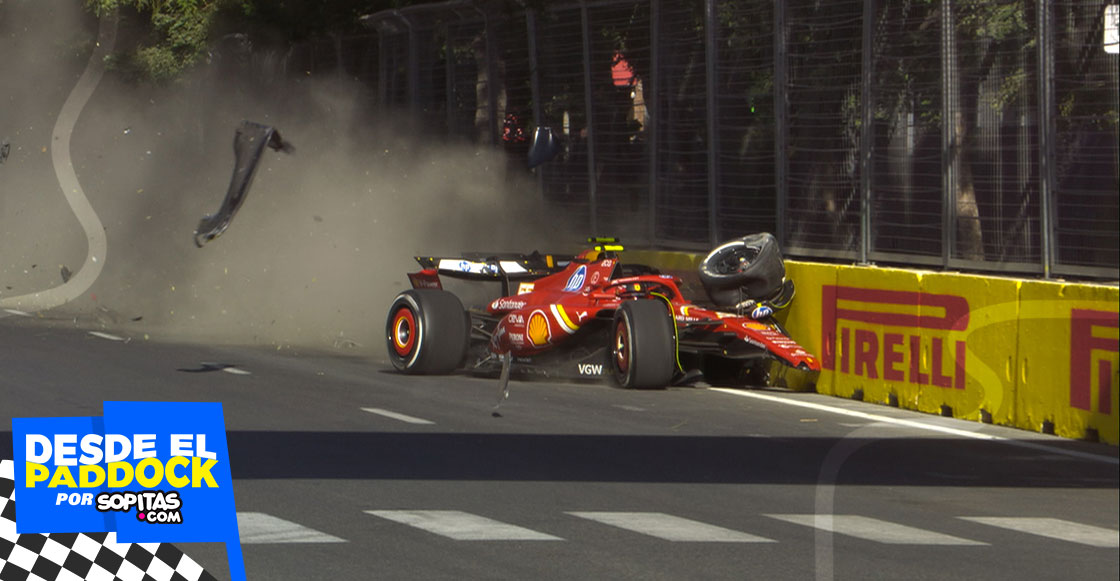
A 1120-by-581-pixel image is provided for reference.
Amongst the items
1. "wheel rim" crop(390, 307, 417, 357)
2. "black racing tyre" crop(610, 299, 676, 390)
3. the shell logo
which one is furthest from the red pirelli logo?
"wheel rim" crop(390, 307, 417, 357)

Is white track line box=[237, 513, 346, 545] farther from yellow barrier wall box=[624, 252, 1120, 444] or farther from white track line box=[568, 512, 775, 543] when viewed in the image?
yellow barrier wall box=[624, 252, 1120, 444]

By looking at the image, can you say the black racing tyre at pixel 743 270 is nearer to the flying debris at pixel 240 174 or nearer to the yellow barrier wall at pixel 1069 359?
the yellow barrier wall at pixel 1069 359

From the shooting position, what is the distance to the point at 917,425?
39.9ft

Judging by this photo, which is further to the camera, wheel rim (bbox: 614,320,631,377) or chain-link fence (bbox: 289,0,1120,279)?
wheel rim (bbox: 614,320,631,377)

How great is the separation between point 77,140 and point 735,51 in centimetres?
1129

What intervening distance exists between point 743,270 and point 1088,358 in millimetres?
3600

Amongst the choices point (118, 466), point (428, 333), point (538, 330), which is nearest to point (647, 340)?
point (538, 330)

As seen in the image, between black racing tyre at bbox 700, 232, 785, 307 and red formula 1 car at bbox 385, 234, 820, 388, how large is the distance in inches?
0.4

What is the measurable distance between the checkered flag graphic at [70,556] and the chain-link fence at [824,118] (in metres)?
9.47

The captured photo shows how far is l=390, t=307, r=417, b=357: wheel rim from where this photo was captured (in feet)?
47.0

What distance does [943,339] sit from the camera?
1283 centimetres

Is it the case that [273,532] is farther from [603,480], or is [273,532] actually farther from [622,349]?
[622,349]

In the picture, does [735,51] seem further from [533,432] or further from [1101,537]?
[1101,537]

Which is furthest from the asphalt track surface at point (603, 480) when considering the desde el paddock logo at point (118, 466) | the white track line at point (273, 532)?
the desde el paddock logo at point (118, 466)
